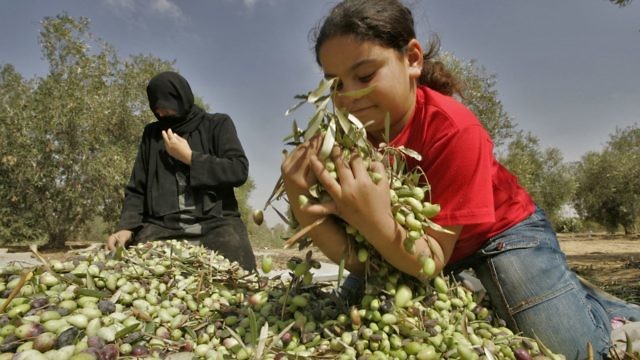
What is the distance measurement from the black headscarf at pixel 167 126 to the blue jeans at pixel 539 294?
3159 mm

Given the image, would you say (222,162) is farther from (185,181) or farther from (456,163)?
A: (456,163)

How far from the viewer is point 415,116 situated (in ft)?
7.06

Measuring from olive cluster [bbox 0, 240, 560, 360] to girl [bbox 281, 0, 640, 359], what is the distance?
20 cm

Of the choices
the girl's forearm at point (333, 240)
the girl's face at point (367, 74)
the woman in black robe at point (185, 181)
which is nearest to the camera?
the girl's forearm at point (333, 240)

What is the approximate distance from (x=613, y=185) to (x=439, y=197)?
132ft

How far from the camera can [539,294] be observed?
2049mm

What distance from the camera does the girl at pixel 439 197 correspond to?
158 centimetres

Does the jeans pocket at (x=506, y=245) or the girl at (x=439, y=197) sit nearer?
the girl at (x=439, y=197)

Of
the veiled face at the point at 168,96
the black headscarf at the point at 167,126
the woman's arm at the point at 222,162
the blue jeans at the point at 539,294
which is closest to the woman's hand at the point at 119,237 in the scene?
the black headscarf at the point at 167,126

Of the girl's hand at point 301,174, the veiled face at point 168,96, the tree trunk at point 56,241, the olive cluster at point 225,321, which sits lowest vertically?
the tree trunk at point 56,241

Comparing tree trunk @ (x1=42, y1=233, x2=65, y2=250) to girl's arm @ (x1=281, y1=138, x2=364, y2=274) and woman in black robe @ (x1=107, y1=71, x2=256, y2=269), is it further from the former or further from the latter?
girl's arm @ (x1=281, y1=138, x2=364, y2=274)

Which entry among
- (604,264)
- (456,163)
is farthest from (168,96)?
(604,264)

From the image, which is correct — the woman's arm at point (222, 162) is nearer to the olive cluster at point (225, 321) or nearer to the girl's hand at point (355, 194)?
the olive cluster at point (225, 321)

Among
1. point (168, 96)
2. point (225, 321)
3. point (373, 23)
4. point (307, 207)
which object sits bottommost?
point (225, 321)
